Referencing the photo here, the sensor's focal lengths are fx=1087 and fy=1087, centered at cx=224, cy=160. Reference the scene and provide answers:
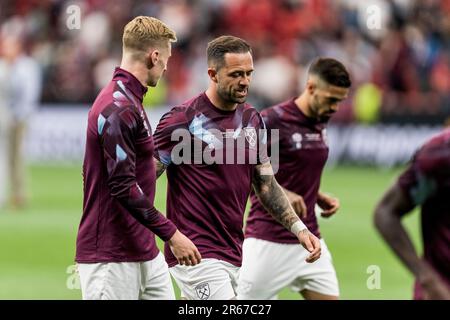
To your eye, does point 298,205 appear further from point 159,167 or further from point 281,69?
point 281,69

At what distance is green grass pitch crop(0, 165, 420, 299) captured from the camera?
11.7 meters

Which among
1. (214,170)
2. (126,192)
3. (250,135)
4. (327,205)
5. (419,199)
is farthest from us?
(327,205)

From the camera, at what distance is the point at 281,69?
24.6 meters

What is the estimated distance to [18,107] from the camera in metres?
18.1

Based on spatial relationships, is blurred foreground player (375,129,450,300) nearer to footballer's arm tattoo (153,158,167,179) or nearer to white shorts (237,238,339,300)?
footballer's arm tattoo (153,158,167,179)

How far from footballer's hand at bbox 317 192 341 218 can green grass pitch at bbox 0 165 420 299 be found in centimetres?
228

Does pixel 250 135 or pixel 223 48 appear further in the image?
pixel 250 135

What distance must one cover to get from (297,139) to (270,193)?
1273 millimetres

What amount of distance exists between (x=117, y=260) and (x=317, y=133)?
2.75m

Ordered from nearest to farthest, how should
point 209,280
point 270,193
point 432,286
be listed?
point 432,286 < point 209,280 < point 270,193

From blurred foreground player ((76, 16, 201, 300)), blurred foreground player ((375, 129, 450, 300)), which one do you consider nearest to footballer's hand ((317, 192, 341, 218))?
blurred foreground player ((76, 16, 201, 300))

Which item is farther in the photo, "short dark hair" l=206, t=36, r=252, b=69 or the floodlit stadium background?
the floodlit stadium background

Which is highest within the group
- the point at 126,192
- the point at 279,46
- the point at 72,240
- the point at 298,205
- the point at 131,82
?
the point at 279,46

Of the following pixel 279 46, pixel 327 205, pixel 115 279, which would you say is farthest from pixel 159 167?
pixel 279 46
